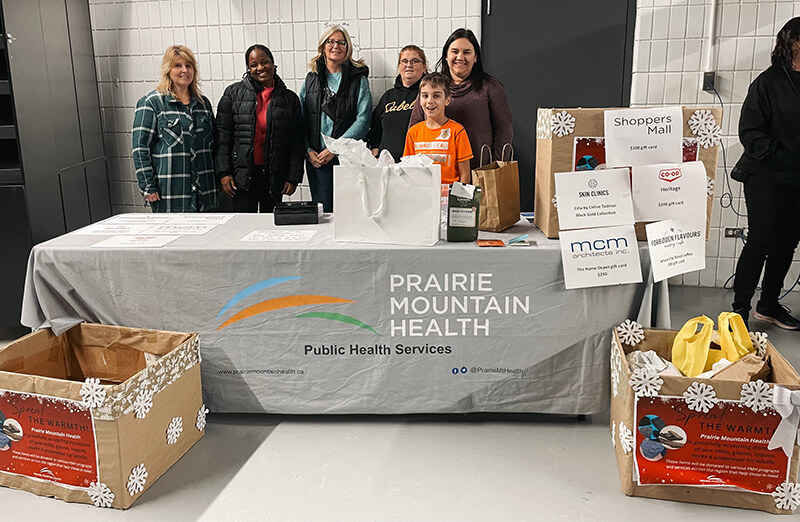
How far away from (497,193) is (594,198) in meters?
A: 0.37

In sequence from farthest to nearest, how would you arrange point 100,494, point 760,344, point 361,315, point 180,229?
point 180,229, point 361,315, point 760,344, point 100,494

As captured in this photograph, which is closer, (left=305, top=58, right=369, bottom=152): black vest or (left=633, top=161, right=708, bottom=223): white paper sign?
(left=633, top=161, right=708, bottom=223): white paper sign

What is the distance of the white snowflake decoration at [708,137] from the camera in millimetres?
2471

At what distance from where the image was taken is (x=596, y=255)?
2.51 m

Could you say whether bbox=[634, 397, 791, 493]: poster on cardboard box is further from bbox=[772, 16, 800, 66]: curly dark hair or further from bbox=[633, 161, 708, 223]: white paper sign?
bbox=[772, 16, 800, 66]: curly dark hair

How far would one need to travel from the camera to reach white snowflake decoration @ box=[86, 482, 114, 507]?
224 cm

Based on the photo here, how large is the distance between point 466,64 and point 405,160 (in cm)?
141

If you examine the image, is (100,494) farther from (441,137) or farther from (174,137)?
(174,137)

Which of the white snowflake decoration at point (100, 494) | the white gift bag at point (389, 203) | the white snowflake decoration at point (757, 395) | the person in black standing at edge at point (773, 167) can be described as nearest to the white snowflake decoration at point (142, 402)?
the white snowflake decoration at point (100, 494)

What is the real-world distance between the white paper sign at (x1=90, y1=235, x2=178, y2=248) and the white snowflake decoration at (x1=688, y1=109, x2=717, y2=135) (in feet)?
6.43

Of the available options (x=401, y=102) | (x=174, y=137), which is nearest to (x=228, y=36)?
(x=174, y=137)

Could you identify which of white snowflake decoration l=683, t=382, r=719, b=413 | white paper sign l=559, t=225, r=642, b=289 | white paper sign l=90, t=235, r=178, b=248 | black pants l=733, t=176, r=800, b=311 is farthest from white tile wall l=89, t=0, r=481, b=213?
white snowflake decoration l=683, t=382, r=719, b=413

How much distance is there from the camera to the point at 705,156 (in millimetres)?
2496

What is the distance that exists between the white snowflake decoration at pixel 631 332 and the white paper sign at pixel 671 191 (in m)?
0.39
